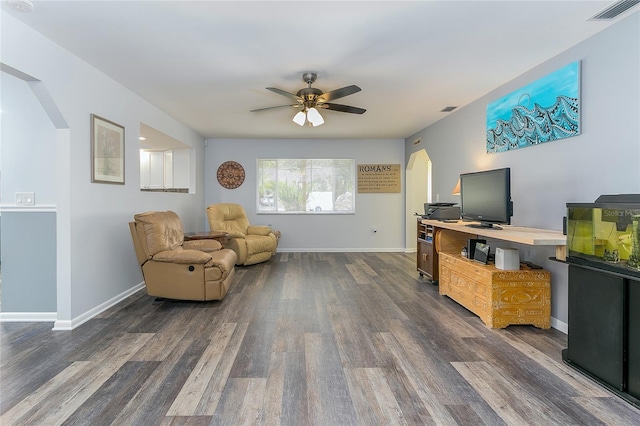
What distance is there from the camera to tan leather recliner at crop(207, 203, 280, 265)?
530 cm

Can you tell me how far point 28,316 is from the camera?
9.83 feet

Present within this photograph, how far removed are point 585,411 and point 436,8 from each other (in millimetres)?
2549

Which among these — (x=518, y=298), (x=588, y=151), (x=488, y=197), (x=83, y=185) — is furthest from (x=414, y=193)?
(x=83, y=185)

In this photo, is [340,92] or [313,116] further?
[313,116]

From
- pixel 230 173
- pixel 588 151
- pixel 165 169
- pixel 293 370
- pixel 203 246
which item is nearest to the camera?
pixel 293 370

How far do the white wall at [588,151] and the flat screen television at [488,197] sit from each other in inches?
15.1

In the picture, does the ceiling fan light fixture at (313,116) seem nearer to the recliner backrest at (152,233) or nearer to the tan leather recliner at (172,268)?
the tan leather recliner at (172,268)

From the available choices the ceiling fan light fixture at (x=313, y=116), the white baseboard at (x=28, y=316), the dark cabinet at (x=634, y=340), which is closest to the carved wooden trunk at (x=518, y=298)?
the dark cabinet at (x=634, y=340)

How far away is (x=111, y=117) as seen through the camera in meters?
3.45

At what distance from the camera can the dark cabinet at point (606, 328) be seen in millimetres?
1778

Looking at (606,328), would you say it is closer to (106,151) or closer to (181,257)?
(181,257)

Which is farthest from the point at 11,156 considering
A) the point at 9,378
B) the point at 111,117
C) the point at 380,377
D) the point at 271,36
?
the point at 380,377

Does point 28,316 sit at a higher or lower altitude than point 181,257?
lower

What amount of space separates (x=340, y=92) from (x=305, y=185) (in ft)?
12.5
